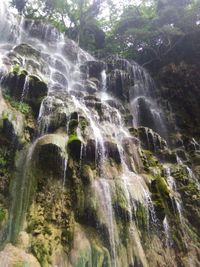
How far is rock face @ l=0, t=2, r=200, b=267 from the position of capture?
752cm

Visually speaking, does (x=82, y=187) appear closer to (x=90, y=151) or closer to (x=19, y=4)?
(x=90, y=151)

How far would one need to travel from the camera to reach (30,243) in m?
7.11

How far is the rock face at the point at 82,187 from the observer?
7.52 m

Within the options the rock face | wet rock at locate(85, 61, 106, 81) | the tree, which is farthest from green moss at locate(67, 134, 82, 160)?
the tree

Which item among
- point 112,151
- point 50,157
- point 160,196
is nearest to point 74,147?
point 50,157

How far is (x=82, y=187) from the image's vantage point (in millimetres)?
8828

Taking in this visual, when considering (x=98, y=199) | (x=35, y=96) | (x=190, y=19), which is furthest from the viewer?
(x=190, y=19)

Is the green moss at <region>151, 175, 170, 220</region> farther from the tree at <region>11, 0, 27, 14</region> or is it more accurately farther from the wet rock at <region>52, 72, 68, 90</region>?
the tree at <region>11, 0, 27, 14</region>

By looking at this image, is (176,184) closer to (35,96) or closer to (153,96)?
(35,96)

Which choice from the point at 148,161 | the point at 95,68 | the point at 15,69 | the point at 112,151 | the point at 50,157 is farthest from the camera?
the point at 95,68

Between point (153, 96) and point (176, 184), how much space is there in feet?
33.3

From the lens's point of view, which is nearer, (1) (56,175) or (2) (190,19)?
(1) (56,175)

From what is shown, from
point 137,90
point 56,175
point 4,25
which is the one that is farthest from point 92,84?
point 56,175

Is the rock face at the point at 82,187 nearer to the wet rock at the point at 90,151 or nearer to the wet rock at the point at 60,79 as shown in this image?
the wet rock at the point at 90,151
